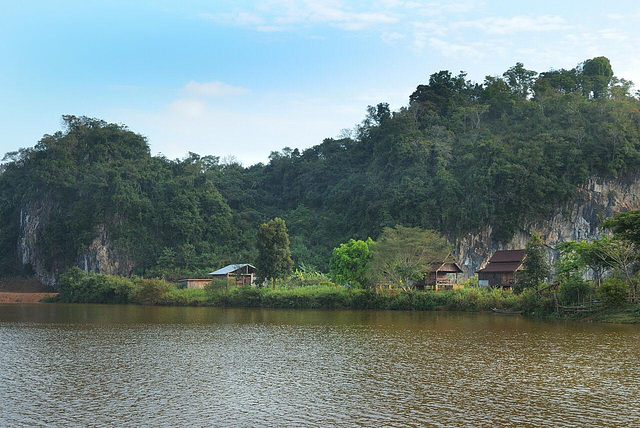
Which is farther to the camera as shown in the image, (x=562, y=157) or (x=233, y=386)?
(x=562, y=157)

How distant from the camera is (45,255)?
300ft

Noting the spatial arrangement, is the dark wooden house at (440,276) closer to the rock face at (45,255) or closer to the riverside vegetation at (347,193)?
the riverside vegetation at (347,193)

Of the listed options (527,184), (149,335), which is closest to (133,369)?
(149,335)

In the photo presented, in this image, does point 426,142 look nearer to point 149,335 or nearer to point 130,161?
point 130,161

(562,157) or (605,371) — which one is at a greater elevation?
(562,157)

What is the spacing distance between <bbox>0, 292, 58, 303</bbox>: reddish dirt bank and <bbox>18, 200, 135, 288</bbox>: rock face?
9.70 m

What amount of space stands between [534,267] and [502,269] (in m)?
9.37

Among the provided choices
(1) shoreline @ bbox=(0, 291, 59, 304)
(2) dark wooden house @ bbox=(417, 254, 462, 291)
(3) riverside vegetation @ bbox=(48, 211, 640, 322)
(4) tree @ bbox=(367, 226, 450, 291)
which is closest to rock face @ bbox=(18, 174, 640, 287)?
(3) riverside vegetation @ bbox=(48, 211, 640, 322)

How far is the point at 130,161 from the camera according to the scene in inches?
3799

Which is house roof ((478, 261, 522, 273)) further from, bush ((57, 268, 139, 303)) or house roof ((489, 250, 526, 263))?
bush ((57, 268, 139, 303))

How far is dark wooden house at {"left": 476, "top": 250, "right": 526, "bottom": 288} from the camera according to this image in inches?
2173

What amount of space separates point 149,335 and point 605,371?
861 inches

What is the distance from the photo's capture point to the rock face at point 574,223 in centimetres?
7156

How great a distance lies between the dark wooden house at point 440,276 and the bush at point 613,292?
663 inches
